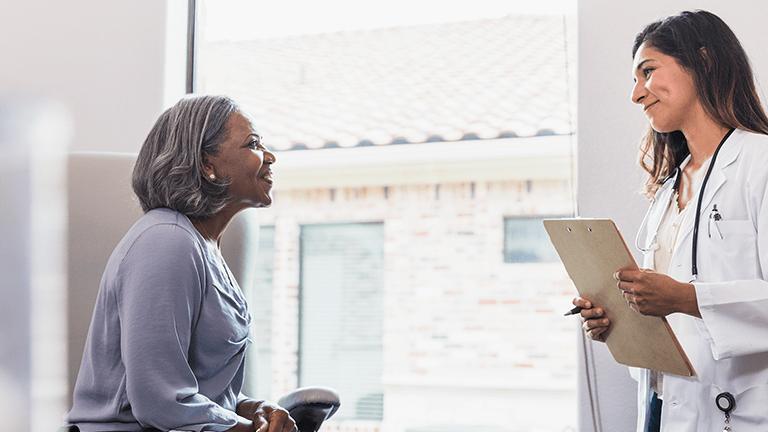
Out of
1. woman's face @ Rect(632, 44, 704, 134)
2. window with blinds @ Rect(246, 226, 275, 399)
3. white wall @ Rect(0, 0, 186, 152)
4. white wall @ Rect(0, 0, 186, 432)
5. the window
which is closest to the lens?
woman's face @ Rect(632, 44, 704, 134)

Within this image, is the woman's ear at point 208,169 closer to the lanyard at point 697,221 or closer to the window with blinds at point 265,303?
the lanyard at point 697,221

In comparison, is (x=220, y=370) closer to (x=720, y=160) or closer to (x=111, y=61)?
(x=720, y=160)

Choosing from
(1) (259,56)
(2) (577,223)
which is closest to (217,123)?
(2) (577,223)

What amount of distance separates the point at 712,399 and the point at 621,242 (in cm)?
37

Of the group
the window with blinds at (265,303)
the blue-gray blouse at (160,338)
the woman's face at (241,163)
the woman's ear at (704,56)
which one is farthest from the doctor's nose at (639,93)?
the window with blinds at (265,303)

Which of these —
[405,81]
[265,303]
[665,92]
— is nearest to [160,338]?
[665,92]

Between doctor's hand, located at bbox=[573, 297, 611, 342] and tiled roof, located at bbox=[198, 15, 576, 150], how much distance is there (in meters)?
1.07

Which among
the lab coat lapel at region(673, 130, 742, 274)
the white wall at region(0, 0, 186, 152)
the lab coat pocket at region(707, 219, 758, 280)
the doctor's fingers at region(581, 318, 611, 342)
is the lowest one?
the doctor's fingers at region(581, 318, 611, 342)

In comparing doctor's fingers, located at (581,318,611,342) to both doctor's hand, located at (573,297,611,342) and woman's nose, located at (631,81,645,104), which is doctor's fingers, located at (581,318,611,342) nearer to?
doctor's hand, located at (573,297,611,342)

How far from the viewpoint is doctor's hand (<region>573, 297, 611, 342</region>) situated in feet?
4.81

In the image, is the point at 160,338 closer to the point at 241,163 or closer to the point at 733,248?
Result: the point at 241,163

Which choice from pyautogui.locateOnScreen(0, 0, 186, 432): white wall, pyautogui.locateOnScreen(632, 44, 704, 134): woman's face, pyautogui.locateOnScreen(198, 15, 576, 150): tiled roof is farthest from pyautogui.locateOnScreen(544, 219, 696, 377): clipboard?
pyautogui.locateOnScreen(0, 0, 186, 432): white wall

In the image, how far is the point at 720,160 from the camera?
133 cm

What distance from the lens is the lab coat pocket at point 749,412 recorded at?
118 centimetres
